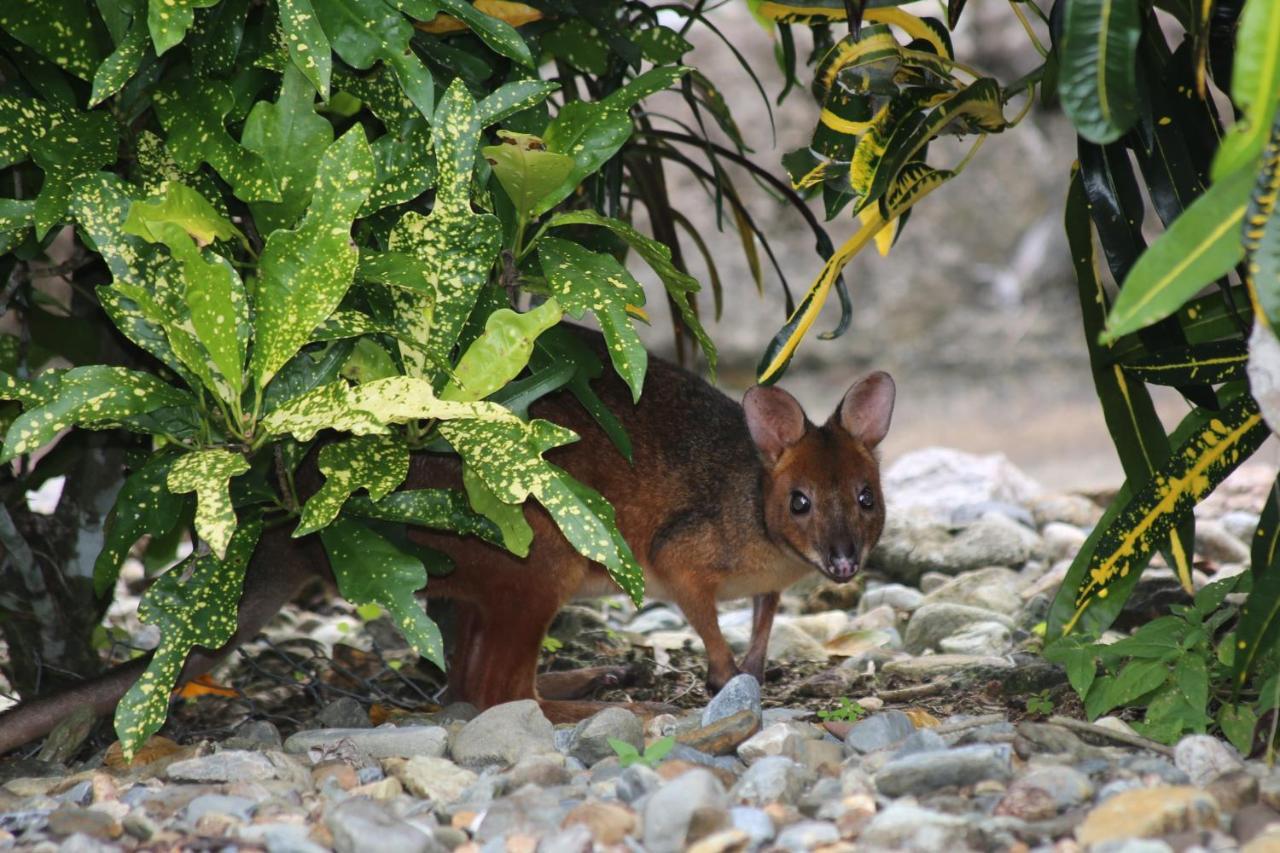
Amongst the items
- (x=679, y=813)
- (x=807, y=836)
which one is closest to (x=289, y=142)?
(x=679, y=813)

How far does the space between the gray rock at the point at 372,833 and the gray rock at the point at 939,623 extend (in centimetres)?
252

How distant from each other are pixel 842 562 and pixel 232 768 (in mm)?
1879

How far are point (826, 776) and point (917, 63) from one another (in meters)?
1.62

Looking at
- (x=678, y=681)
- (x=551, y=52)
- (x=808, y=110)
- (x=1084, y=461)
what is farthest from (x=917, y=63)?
(x=808, y=110)

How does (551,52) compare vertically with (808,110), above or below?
below

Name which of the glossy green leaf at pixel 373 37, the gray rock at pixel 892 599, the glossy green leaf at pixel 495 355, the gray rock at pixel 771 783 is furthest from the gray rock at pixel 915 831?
the gray rock at pixel 892 599

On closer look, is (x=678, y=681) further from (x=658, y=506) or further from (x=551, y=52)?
(x=551, y=52)

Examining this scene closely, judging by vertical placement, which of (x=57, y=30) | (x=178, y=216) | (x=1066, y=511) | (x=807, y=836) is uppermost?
(x=57, y=30)

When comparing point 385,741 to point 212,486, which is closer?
point 212,486

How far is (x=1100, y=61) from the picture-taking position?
2.52m

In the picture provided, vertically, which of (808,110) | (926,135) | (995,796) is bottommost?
(995,796)

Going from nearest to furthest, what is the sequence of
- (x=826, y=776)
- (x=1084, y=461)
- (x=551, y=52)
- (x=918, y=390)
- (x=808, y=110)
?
1. (x=826, y=776)
2. (x=551, y=52)
3. (x=1084, y=461)
4. (x=918, y=390)
5. (x=808, y=110)

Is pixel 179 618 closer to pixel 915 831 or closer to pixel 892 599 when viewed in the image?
pixel 915 831

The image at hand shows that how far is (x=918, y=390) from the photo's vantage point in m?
10.9
